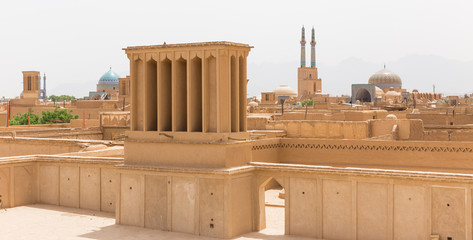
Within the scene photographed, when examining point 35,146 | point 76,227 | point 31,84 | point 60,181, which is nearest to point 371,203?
point 76,227

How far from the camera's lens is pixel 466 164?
18688 mm

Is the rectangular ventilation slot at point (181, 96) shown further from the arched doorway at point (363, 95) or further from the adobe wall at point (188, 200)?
the arched doorway at point (363, 95)

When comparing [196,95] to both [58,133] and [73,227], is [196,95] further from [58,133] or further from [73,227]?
[58,133]

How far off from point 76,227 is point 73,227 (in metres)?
0.07

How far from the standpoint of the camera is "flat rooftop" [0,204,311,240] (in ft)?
46.8

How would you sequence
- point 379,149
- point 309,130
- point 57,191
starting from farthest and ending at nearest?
point 309,130, point 379,149, point 57,191

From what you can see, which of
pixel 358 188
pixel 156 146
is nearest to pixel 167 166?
pixel 156 146

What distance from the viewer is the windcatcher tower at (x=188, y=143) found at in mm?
14430

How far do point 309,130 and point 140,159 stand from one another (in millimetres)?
10585

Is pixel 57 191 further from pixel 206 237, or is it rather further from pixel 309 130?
pixel 309 130

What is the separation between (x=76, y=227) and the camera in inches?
598

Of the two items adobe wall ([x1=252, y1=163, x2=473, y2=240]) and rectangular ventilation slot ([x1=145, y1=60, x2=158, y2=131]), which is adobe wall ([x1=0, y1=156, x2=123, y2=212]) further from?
adobe wall ([x1=252, y1=163, x2=473, y2=240])

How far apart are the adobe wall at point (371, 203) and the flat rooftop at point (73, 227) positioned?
74 centimetres

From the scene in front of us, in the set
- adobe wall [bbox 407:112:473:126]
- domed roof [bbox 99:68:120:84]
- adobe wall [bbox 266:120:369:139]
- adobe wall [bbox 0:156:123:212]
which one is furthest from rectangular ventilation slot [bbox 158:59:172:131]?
domed roof [bbox 99:68:120:84]
